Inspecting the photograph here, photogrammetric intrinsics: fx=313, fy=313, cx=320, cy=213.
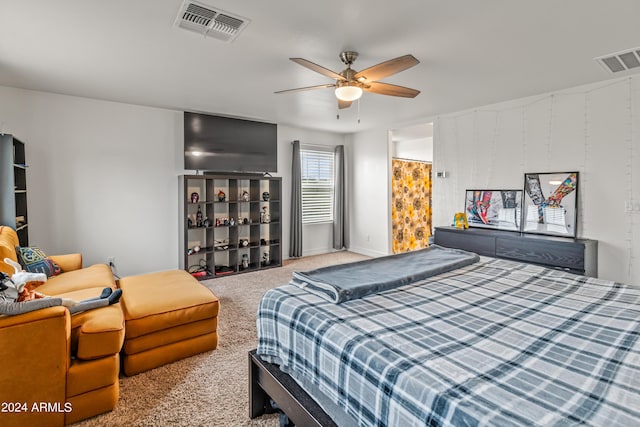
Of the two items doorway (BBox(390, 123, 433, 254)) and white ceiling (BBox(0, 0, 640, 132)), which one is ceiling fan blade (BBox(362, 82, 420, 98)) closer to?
white ceiling (BBox(0, 0, 640, 132))

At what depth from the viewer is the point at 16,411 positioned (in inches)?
67.0

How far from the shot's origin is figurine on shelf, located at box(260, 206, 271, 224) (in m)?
5.53

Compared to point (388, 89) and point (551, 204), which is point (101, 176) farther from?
point (551, 204)

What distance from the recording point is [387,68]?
2447 millimetres

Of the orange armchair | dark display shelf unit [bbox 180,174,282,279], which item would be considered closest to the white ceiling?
dark display shelf unit [bbox 180,174,282,279]

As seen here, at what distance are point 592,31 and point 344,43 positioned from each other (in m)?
1.88

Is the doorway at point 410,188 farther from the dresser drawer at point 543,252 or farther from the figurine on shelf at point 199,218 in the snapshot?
the figurine on shelf at point 199,218

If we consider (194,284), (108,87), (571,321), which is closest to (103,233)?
(108,87)

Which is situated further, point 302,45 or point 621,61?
point 621,61

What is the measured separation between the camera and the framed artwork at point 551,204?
373cm

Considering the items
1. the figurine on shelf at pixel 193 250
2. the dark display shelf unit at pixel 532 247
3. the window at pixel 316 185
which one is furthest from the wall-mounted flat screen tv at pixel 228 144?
the dark display shelf unit at pixel 532 247

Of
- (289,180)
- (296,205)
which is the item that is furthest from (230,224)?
(289,180)

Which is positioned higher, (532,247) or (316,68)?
(316,68)

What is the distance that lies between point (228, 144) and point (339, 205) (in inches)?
104
